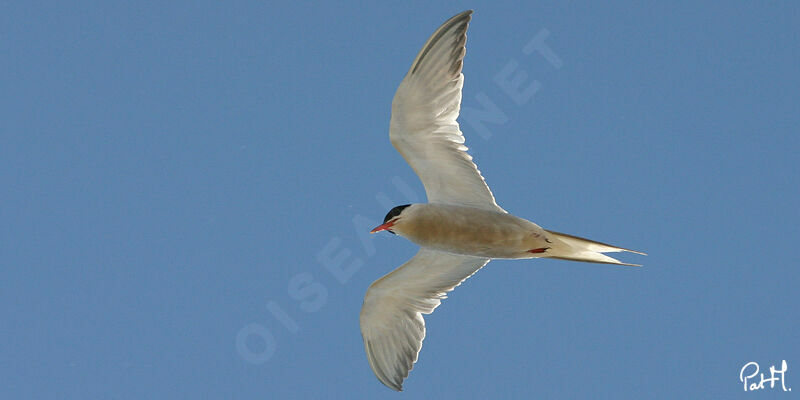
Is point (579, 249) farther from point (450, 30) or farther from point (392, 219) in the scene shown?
point (450, 30)

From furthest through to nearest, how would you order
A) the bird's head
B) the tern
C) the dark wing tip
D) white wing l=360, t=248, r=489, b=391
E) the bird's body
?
1. white wing l=360, t=248, r=489, b=391
2. the bird's head
3. the bird's body
4. the tern
5. the dark wing tip

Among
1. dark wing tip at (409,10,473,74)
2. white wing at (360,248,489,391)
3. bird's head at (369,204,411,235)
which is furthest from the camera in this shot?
white wing at (360,248,489,391)

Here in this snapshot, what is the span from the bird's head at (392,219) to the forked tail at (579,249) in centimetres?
133

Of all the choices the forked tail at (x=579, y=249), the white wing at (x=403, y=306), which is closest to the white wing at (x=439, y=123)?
the forked tail at (x=579, y=249)

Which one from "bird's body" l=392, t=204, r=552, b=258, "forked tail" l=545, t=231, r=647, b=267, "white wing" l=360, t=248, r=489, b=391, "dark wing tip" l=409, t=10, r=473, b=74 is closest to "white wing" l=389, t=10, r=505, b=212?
"dark wing tip" l=409, t=10, r=473, b=74

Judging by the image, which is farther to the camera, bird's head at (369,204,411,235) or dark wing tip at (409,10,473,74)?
bird's head at (369,204,411,235)

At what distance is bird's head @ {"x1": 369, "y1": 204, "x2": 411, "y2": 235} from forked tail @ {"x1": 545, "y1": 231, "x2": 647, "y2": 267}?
133cm

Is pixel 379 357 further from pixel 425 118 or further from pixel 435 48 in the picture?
pixel 435 48

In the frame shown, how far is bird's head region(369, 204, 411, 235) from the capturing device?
24.7ft

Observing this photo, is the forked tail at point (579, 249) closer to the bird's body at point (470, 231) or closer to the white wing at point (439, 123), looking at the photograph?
the bird's body at point (470, 231)

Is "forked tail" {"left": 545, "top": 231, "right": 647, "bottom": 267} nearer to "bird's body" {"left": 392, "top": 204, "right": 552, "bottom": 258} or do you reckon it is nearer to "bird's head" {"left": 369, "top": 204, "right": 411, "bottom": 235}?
"bird's body" {"left": 392, "top": 204, "right": 552, "bottom": 258}

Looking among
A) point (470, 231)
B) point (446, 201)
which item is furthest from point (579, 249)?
point (446, 201)

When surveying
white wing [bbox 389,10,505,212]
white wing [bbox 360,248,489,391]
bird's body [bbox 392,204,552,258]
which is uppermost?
white wing [bbox 389,10,505,212]

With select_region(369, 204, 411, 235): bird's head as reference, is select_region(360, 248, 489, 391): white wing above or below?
below
